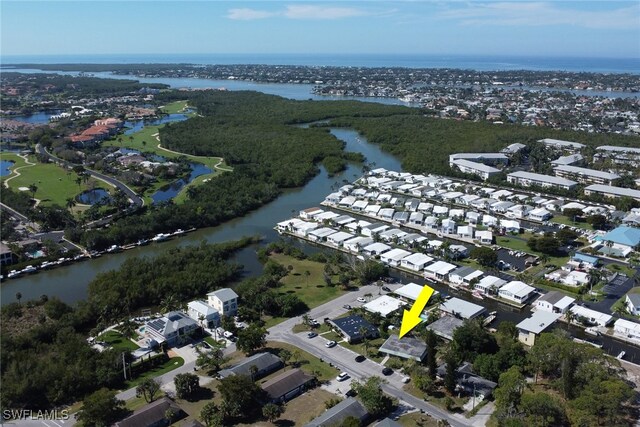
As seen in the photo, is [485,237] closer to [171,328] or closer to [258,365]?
[258,365]

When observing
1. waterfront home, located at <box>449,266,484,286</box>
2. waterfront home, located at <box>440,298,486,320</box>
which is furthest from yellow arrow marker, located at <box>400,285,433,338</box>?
waterfront home, located at <box>449,266,484,286</box>

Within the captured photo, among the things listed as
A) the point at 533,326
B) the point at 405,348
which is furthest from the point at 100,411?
the point at 533,326

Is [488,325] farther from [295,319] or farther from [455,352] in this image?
[295,319]

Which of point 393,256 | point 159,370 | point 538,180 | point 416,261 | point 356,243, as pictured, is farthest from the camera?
point 538,180

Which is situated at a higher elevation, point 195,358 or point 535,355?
point 535,355

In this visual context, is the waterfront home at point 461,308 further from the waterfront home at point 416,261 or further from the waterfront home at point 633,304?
the waterfront home at point 633,304

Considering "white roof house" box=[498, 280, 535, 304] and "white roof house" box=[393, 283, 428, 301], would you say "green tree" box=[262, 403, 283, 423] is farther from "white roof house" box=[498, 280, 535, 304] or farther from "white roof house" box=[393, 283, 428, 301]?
"white roof house" box=[498, 280, 535, 304]

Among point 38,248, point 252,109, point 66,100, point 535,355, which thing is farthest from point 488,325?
point 66,100
